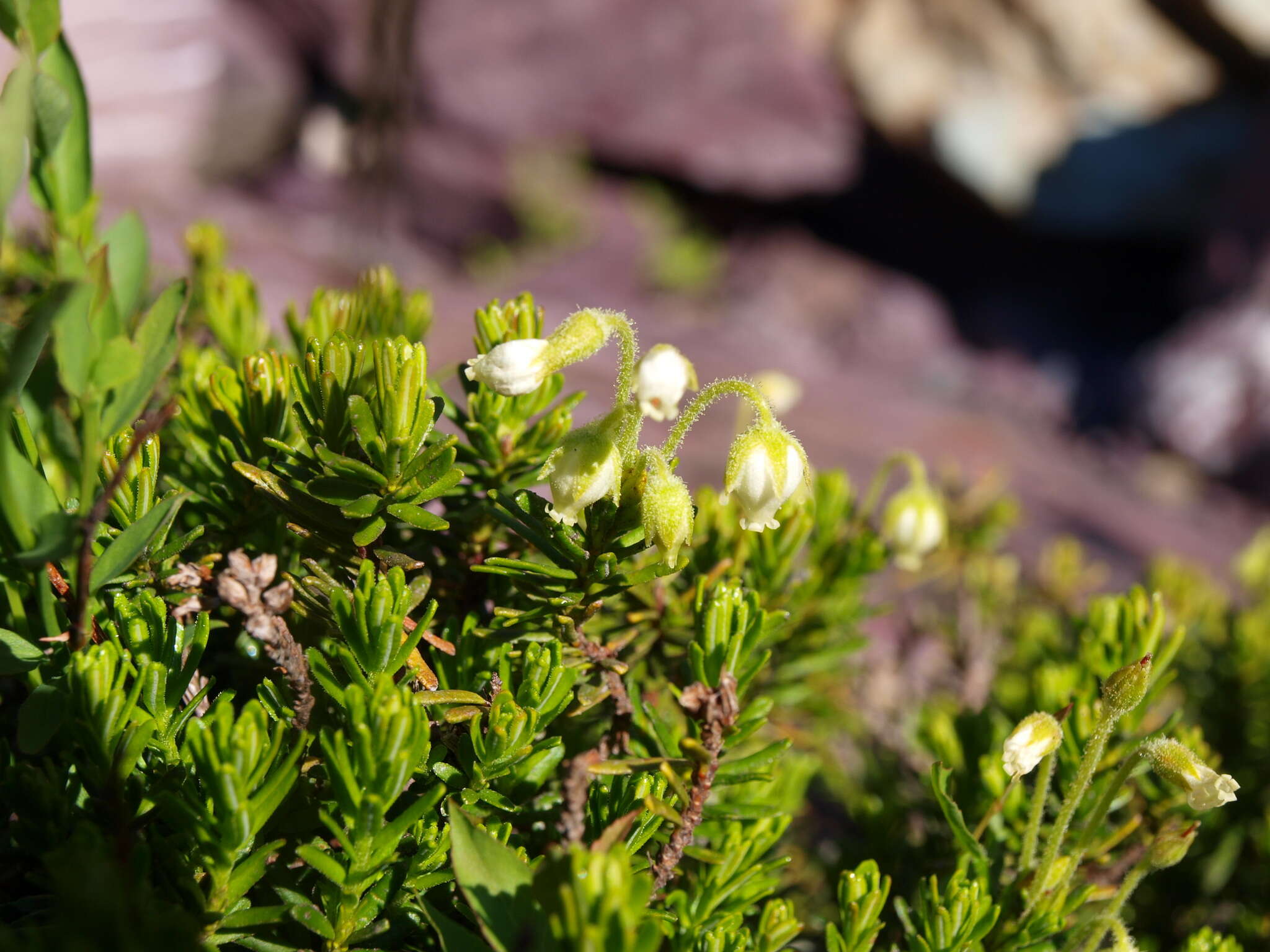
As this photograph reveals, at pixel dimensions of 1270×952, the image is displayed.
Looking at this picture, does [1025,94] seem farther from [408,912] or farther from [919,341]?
[408,912]

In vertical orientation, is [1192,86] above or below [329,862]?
below

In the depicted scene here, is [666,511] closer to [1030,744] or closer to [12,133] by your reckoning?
[1030,744]

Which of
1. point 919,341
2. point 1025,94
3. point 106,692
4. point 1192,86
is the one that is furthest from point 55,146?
point 1192,86

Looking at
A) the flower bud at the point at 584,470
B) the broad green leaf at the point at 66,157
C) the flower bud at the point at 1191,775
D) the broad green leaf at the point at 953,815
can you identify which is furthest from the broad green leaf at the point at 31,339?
the flower bud at the point at 1191,775

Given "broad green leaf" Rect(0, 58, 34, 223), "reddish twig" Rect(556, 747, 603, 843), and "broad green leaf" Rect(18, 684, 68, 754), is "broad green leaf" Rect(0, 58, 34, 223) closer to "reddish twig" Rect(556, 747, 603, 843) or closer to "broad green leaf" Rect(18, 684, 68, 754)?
"broad green leaf" Rect(18, 684, 68, 754)

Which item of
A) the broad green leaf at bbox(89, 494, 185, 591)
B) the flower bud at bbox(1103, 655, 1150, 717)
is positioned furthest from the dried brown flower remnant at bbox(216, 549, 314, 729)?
the flower bud at bbox(1103, 655, 1150, 717)

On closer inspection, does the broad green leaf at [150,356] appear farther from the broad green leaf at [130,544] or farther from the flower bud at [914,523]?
the flower bud at [914,523]
